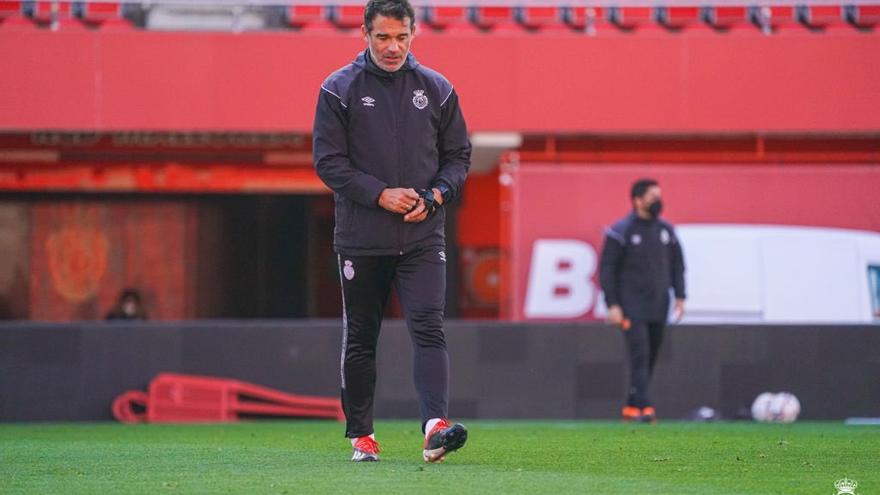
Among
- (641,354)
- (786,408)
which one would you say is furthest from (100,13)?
(786,408)

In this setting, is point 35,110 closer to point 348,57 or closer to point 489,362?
point 348,57

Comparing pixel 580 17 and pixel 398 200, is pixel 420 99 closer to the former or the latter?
pixel 398 200

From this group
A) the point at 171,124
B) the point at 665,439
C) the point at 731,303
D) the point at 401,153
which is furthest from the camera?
the point at 171,124

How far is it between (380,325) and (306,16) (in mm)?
11678

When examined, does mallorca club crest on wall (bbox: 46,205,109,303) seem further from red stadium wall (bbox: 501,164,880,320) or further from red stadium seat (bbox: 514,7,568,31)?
red stadium seat (bbox: 514,7,568,31)

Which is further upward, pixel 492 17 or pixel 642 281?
pixel 492 17

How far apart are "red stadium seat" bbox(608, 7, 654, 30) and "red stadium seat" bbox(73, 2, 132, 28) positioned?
562cm

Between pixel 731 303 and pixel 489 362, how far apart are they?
10.0 ft

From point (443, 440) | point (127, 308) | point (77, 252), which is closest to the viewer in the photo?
point (443, 440)

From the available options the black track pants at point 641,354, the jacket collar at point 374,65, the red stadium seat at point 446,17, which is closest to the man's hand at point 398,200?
the jacket collar at point 374,65

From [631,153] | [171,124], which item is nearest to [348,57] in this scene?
[171,124]

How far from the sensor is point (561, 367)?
14.2 m

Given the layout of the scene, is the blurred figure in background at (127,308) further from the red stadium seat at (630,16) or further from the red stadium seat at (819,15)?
the red stadium seat at (819,15)

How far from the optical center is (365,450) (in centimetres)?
704
